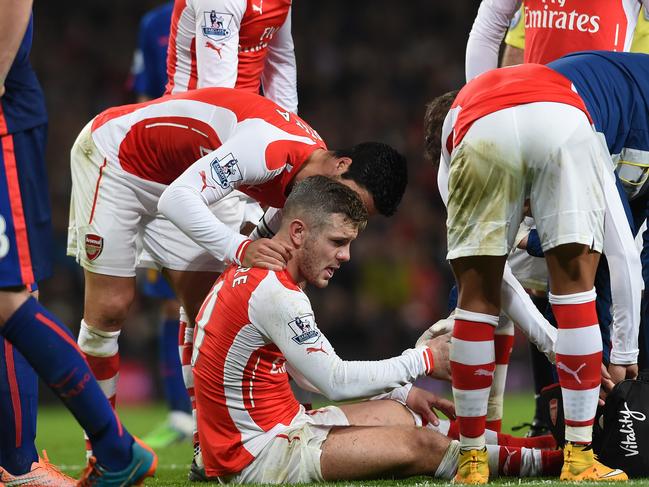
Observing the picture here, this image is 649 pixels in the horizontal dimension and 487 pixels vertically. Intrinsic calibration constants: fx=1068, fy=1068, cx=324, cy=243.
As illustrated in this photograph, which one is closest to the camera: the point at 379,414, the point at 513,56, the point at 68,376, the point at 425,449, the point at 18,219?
the point at 68,376

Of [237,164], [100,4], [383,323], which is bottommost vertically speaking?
[383,323]

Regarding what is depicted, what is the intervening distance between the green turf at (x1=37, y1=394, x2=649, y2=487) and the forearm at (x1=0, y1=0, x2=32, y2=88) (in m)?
1.74

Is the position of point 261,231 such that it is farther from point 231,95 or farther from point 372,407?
point 372,407

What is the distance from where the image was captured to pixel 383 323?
10547mm

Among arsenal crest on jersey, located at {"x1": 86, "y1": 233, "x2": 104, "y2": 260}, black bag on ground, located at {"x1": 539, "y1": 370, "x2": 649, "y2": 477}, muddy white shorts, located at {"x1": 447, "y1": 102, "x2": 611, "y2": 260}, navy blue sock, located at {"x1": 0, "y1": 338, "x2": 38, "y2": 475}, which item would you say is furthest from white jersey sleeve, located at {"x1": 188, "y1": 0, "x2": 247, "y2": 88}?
black bag on ground, located at {"x1": 539, "y1": 370, "x2": 649, "y2": 477}

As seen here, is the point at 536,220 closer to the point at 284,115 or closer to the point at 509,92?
the point at 509,92

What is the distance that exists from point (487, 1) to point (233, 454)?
2604 mm

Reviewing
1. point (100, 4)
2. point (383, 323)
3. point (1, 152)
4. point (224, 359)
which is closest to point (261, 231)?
point (224, 359)

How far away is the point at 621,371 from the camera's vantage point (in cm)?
383

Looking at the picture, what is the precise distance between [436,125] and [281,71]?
53.1 inches

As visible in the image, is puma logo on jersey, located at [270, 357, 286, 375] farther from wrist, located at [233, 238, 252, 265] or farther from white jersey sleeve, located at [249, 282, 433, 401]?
wrist, located at [233, 238, 252, 265]

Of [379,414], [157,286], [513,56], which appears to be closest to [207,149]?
[379,414]

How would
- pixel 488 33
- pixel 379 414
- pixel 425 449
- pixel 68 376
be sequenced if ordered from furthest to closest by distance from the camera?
pixel 488 33 → pixel 379 414 → pixel 425 449 → pixel 68 376

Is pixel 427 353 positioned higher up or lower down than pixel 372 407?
higher up
